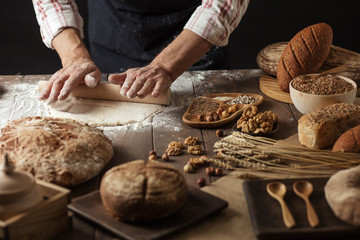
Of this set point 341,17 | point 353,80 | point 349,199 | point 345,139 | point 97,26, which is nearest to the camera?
point 349,199

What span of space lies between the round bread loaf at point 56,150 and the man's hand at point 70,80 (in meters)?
0.41

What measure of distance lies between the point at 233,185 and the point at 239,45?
289cm

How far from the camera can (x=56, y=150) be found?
159cm

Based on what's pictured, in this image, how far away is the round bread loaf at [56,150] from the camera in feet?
5.03

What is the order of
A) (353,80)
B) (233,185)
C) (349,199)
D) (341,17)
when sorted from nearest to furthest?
(349,199)
(233,185)
(353,80)
(341,17)

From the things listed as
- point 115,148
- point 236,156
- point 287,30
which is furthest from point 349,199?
point 287,30

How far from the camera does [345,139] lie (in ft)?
5.58

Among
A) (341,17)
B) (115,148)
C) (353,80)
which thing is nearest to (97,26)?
(115,148)

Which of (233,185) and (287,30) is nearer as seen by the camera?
(233,185)

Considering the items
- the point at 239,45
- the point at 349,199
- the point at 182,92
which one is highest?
the point at 349,199

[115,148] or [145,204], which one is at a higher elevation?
[145,204]

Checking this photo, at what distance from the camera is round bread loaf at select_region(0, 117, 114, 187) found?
60.4 inches

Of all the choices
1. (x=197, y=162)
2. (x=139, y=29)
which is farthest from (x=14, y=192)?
(x=139, y=29)

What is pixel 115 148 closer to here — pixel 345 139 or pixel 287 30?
pixel 345 139
